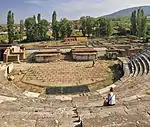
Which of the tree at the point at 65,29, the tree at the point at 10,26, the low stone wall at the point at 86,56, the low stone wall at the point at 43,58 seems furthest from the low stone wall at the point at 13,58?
the tree at the point at 65,29

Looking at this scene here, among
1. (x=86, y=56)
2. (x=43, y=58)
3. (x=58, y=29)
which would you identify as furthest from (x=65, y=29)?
(x=43, y=58)

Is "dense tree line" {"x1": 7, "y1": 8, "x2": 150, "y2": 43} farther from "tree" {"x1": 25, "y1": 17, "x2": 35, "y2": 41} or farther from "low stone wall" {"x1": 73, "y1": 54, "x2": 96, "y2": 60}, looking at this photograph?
"low stone wall" {"x1": 73, "y1": 54, "x2": 96, "y2": 60}

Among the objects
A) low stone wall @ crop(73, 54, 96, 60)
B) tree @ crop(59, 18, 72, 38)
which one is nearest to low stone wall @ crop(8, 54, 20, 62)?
low stone wall @ crop(73, 54, 96, 60)

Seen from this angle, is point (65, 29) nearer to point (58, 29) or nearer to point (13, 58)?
point (58, 29)

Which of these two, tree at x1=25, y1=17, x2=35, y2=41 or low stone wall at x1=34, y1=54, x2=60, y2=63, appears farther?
tree at x1=25, y1=17, x2=35, y2=41

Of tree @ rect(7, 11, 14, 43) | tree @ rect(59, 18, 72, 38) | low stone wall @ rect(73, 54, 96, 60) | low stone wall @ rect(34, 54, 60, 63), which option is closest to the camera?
low stone wall @ rect(34, 54, 60, 63)

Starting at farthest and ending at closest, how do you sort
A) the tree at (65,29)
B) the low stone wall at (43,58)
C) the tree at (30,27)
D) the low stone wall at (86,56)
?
the tree at (65,29) < the tree at (30,27) < the low stone wall at (86,56) < the low stone wall at (43,58)

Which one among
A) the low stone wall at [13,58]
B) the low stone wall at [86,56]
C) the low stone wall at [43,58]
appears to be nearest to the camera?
the low stone wall at [13,58]

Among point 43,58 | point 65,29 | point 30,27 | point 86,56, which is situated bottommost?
point 43,58

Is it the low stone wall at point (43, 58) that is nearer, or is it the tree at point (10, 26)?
the low stone wall at point (43, 58)

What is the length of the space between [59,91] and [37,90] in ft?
6.58

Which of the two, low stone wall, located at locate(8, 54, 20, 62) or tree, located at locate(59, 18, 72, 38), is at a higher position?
tree, located at locate(59, 18, 72, 38)

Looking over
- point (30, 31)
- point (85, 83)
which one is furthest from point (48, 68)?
point (30, 31)

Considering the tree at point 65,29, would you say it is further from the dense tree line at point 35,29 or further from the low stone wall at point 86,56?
the low stone wall at point 86,56
